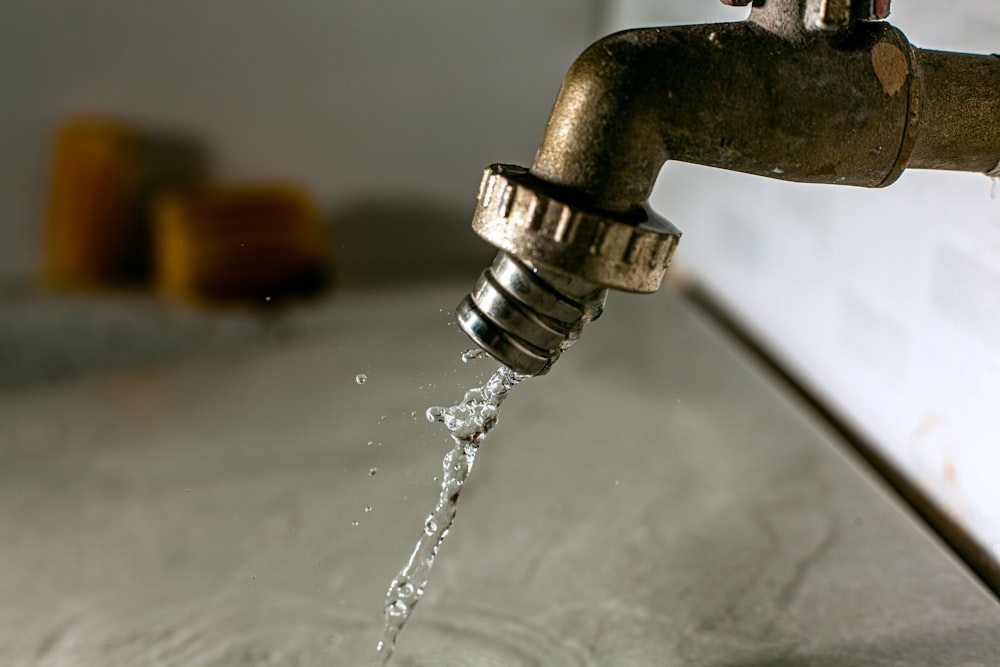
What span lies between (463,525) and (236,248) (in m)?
0.48

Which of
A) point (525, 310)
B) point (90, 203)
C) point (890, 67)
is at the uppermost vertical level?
point (890, 67)

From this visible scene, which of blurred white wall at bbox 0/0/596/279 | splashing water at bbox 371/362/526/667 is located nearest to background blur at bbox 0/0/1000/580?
blurred white wall at bbox 0/0/596/279

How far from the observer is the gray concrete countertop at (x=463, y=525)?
1.75 feet

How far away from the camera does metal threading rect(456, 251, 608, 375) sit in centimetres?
39

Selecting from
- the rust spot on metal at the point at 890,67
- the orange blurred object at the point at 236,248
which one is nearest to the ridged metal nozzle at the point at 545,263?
the rust spot on metal at the point at 890,67

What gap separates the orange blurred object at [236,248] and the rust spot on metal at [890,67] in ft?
2.40

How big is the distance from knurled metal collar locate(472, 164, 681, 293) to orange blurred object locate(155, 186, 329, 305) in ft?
2.26

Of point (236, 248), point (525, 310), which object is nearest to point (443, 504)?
point (525, 310)

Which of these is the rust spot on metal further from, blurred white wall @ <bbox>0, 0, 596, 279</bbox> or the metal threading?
blurred white wall @ <bbox>0, 0, 596, 279</bbox>

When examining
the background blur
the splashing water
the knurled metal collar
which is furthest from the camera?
the background blur

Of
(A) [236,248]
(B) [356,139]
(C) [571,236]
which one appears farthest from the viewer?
(B) [356,139]

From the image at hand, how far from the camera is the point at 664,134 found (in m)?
0.39

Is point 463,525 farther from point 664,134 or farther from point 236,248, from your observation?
point 236,248

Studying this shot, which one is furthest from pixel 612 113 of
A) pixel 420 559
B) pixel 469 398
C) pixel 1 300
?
pixel 1 300
